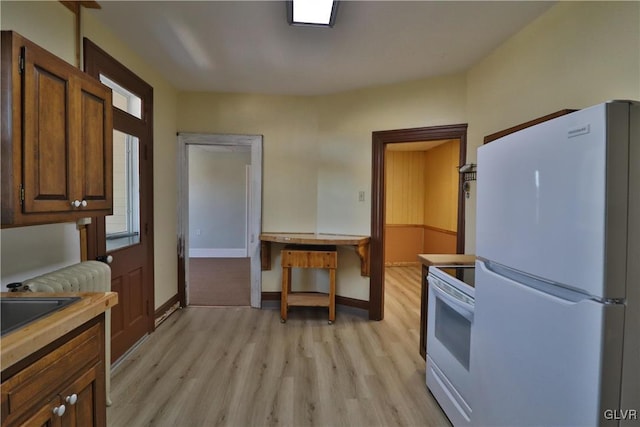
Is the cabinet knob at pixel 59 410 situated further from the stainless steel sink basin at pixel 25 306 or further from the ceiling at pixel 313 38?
the ceiling at pixel 313 38

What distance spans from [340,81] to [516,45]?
1.52m

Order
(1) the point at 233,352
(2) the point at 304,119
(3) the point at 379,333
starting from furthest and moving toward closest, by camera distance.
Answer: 1. (2) the point at 304,119
2. (3) the point at 379,333
3. (1) the point at 233,352

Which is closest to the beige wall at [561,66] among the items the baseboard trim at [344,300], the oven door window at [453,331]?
the oven door window at [453,331]

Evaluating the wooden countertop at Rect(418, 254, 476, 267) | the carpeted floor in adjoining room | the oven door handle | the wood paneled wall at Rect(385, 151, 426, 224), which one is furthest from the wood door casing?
the wood paneled wall at Rect(385, 151, 426, 224)

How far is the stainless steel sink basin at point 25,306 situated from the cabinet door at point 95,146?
0.48 m

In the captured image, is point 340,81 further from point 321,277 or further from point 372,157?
point 321,277

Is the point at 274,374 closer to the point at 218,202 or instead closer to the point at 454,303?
the point at 454,303

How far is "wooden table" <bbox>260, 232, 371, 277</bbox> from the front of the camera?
2.98 m

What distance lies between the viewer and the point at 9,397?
0.82m

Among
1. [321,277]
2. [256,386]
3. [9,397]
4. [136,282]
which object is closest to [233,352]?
[256,386]

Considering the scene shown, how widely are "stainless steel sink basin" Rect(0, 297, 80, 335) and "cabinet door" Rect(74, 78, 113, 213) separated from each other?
478mm

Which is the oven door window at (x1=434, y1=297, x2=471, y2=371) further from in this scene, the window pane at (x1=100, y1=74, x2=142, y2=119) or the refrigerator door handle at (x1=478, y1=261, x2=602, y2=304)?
the window pane at (x1=100, y1=74, x2=142, y2=119)

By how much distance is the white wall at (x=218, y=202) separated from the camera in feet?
21.1

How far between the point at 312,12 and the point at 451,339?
7.07 feet
